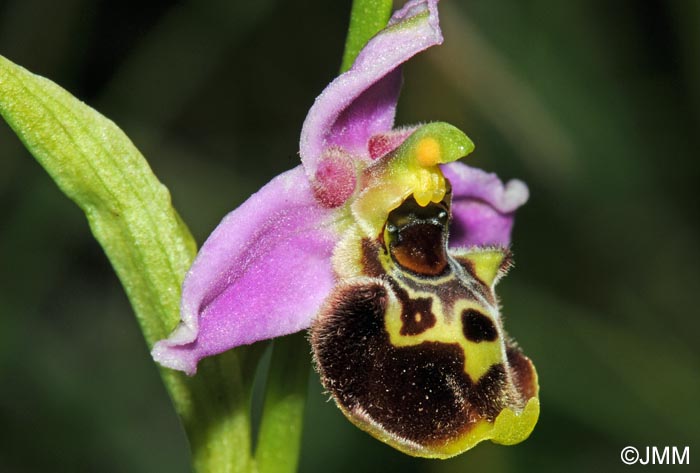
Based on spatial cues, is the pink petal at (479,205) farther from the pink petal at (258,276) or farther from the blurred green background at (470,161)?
the blurred green background at (470,161)

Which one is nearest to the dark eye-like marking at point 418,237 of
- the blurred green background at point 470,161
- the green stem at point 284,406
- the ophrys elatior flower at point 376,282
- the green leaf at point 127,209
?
the ophrys elatior flower at point 376,282

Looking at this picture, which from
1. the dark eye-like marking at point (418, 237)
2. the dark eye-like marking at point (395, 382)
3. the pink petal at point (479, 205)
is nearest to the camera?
the dark eye-like marking at point (395, 382)

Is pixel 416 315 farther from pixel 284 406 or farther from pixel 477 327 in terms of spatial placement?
pixel 284 406

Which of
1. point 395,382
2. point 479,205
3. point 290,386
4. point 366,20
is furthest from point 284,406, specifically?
point 366,20

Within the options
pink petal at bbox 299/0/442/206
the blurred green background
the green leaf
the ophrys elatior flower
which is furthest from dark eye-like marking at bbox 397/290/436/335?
the blurred green background

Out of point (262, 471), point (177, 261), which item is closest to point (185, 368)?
point (177, 261)

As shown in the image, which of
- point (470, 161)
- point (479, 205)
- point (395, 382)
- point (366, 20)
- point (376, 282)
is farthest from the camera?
point (470, 161)

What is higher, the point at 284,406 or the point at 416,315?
the point at 416,315

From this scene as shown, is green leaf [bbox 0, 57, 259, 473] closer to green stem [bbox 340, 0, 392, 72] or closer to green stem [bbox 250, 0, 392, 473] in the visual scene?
green stem [bbox 250, 0, 392, 473]
